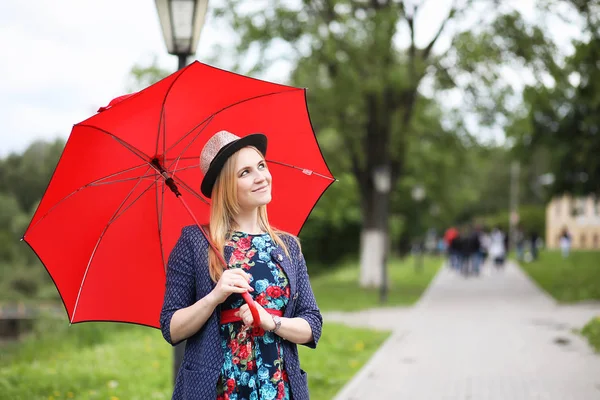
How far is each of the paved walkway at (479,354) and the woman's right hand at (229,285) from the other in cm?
503

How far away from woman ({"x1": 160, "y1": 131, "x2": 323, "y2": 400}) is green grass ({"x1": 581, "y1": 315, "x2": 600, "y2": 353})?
8831mm

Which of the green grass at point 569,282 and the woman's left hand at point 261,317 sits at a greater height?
the woman's left hand at point 261,317

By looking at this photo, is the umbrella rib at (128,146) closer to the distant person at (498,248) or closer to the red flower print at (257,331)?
the red flower print at (257,331)

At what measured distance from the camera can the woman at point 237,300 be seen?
9.50ft

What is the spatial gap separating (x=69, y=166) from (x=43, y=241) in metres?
0.38

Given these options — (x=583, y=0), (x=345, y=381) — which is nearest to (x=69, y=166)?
(x=345, y=381)

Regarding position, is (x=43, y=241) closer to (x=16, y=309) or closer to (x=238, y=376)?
(x=238, y=376)

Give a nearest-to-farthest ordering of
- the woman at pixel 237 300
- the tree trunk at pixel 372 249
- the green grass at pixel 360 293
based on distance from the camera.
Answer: the woman at pixel 237 300 → the green grass at pixel 360 293 → the tree trunk at pixel 372 249

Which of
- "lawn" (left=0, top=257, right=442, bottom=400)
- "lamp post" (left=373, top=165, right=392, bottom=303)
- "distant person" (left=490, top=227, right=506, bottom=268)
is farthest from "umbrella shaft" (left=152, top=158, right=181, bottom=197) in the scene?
"distant person" (left=490, top=227, right=506, bottom=268)

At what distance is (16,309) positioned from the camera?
2531 centimetres

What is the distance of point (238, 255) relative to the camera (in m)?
3.01

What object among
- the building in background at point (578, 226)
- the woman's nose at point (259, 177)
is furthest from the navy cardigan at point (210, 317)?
the building in background at point (578, 226)

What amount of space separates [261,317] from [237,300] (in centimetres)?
18

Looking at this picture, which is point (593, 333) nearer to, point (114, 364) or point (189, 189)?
point (114, 364)
